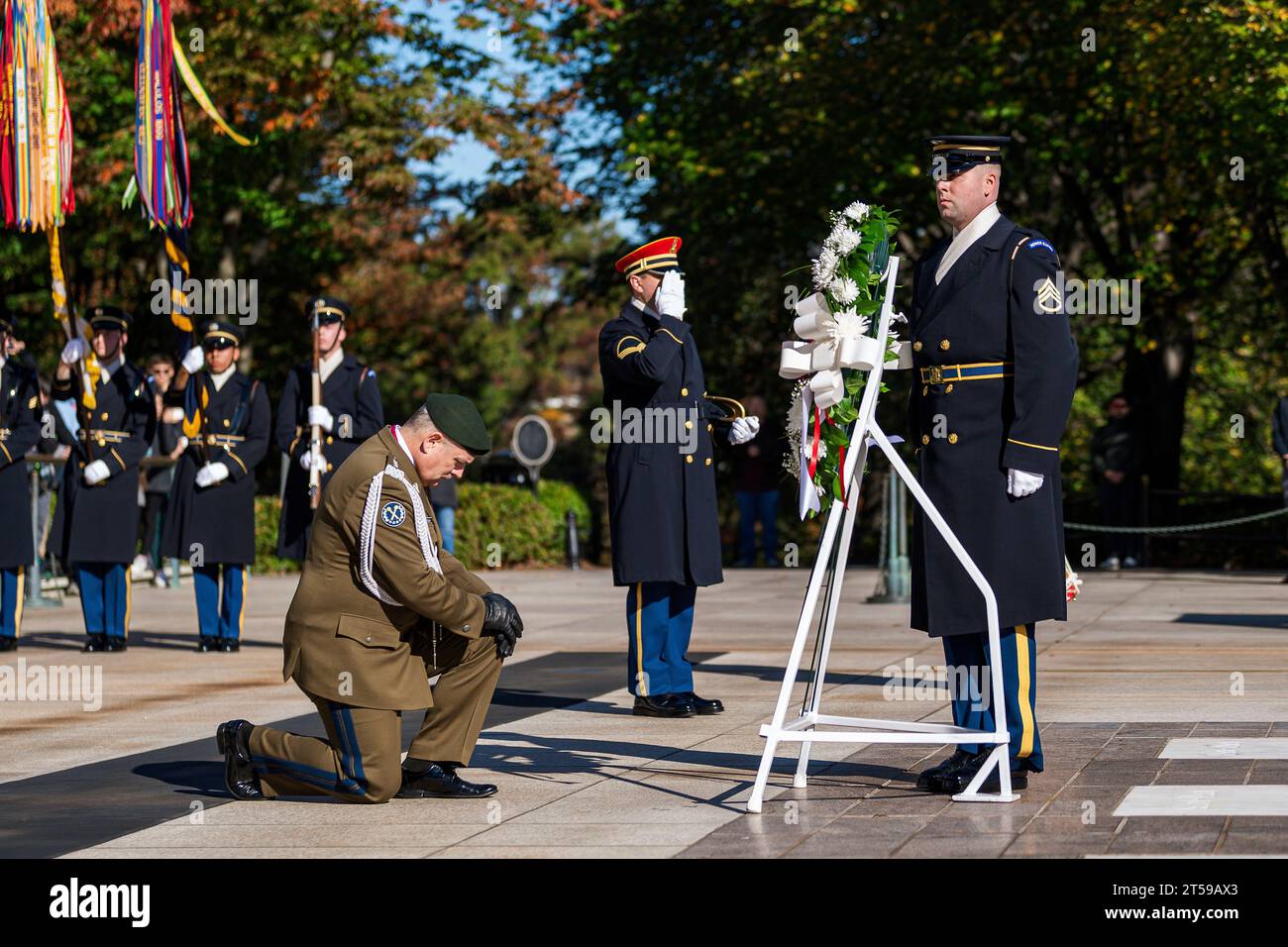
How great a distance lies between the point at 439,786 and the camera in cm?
686

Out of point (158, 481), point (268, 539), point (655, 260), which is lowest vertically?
point (268, 539)

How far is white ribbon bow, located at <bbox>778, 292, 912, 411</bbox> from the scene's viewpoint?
666 centimetres

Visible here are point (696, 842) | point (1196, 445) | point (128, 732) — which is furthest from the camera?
point (1196, 445)

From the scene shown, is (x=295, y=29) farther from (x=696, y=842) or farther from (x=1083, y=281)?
(x=696, y=842)

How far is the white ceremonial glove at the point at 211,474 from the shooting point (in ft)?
41.9

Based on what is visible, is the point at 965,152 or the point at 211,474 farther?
the point at 211,474

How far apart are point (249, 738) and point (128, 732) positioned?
2.27 meters

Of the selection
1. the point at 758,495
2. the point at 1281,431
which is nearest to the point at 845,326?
the point at 1281,431

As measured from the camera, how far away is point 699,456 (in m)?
9.34

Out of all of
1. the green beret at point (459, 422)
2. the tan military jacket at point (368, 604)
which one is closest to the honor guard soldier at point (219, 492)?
the tan military jacket at point (368, 604)

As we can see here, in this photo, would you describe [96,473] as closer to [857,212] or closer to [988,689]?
[857,212]

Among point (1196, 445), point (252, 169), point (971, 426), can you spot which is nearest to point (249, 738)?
point (971, 426)

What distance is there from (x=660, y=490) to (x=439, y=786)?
2.71 metres

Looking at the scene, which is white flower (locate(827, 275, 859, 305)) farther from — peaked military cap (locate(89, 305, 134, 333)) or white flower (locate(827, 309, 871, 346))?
peaked military cap (locate(89, 305, 134, 333))
